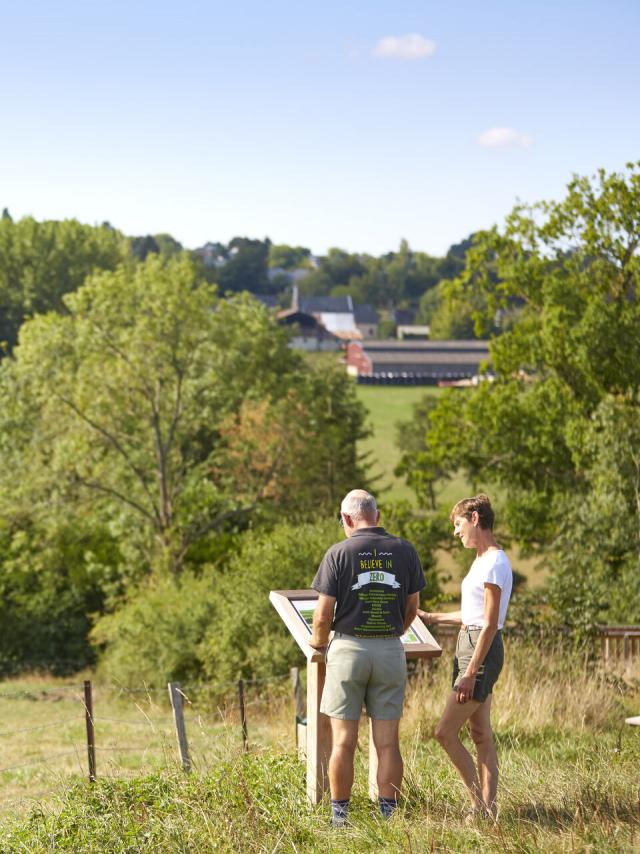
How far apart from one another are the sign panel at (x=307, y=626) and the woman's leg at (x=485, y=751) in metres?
0.40

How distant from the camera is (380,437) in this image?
72.0 meters

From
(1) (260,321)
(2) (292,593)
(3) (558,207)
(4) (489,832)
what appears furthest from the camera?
(1) (260,321)

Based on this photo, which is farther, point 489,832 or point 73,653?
point 73,653

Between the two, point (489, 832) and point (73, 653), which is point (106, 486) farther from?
point (489, 832)

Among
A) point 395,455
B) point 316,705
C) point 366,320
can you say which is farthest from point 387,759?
point 366,320

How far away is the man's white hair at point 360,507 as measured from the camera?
5.62 meters

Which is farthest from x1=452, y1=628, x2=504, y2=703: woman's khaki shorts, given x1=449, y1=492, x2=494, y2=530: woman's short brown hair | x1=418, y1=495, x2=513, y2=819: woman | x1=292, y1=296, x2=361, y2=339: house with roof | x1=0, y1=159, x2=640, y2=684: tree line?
x1=292, y1=296, x2=361, y2=339: house with roof

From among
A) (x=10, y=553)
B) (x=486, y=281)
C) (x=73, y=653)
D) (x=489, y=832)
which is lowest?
(x=73, y=653)

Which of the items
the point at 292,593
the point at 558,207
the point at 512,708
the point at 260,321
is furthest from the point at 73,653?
the point at 292,593

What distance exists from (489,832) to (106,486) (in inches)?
916

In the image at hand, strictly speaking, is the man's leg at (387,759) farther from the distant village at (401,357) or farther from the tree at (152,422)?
the distant village at (401,357)

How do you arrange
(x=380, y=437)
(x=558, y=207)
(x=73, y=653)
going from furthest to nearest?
(x=380, y=437), (x=73, y=653), (x=558, y=207)

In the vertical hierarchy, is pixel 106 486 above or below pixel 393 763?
below

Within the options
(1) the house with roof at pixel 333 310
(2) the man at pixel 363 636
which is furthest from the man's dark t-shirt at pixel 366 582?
(1) the house with roof at pixel 333 310
